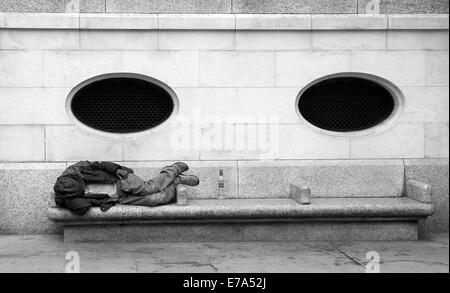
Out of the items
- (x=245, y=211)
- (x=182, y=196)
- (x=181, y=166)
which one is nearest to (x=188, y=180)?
(x=181, y=166)

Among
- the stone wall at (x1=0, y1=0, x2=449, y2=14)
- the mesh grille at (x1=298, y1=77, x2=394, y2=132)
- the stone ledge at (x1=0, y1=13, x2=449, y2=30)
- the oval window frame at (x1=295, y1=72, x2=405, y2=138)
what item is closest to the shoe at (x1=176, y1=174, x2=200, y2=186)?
the oval window frame at (x1=295, y1=72, x2=405, y2=138)

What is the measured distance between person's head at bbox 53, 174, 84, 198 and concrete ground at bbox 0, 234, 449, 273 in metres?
0.75

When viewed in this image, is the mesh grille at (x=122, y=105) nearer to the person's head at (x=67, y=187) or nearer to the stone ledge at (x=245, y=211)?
the person's head at (x=67, y=187)

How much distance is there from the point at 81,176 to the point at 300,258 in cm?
327

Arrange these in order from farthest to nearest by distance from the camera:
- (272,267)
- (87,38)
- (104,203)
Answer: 1. (87,38)
2. (104,203)
3. (272,267)

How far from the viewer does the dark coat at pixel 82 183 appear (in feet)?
29.1

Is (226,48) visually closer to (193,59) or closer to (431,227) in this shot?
(193,59)

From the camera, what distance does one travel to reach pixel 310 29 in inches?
391

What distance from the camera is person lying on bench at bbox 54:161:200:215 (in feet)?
29.2

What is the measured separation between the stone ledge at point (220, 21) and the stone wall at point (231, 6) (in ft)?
0.34

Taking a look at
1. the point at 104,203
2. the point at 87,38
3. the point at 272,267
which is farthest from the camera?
the point at 87,38

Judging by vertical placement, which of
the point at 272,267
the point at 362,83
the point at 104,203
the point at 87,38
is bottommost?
the point at 272,267

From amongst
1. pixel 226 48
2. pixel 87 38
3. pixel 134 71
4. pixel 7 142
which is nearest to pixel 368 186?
pixel 226 48

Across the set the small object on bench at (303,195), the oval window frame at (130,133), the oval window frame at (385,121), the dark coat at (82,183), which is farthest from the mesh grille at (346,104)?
the dark coat at (82,183)
